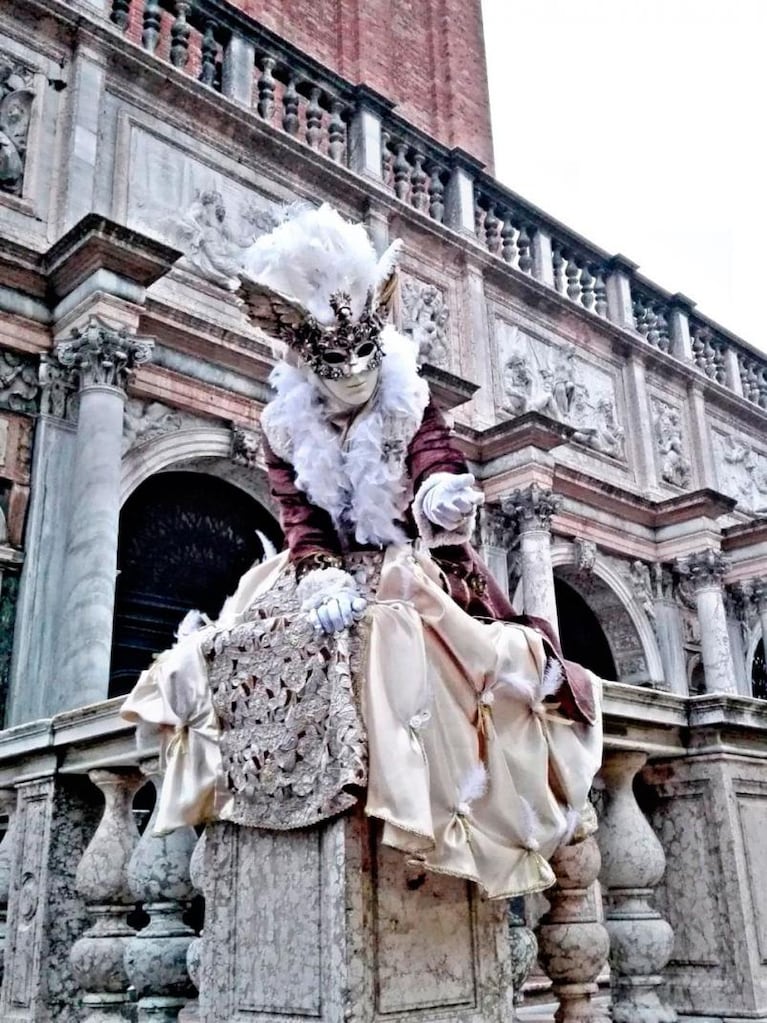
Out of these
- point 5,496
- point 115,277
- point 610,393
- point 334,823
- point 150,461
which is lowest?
point 334,823

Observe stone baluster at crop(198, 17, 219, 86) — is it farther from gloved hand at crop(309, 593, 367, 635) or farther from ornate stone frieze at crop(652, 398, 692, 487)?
gloved hand at crop(309, 593, 367, 635)

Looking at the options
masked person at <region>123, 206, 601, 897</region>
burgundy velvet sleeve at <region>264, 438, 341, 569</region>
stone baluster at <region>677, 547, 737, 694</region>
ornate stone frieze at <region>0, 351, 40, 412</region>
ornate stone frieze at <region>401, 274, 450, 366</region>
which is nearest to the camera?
masked person at <region>123, 206, 601, 897</region>

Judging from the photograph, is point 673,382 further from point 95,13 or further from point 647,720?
point 647,720

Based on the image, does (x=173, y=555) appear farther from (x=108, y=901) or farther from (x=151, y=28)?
(x=108, y=901)

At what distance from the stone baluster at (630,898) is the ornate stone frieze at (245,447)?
215 inches

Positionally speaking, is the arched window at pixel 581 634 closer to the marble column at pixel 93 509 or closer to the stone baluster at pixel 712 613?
the stone baluster at pixel 712 613

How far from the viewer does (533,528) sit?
31.9 ft

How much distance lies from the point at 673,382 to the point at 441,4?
8.15 meters

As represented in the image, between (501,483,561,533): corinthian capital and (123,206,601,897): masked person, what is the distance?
6.71 meters

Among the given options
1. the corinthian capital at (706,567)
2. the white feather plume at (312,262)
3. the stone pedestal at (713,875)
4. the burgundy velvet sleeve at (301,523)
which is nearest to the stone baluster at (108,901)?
the burgundy velvet sleeve at (301,523)

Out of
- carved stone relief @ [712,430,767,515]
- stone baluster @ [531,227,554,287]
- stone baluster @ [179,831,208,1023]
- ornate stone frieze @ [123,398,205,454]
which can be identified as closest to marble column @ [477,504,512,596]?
ornate stone frieze @ [123,398,205,454]

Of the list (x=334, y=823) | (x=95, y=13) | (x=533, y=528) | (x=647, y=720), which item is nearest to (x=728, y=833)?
(x=647, y=720)

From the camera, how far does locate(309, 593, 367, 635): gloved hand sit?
2.39 m

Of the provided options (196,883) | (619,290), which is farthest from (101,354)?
(619,290)
